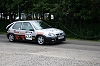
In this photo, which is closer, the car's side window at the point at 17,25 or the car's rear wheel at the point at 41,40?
the car's rear wheel at the point at 41,40

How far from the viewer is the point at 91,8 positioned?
17.6 meters

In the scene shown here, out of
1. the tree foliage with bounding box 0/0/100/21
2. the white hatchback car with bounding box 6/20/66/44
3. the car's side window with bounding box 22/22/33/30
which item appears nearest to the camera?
the white hatchback car with bounding box 6/20/66/44

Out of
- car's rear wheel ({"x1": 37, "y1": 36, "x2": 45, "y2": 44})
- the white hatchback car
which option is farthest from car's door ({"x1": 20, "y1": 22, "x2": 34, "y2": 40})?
car's rear wheel ({"x1": 37, "y1": 36, "x2": 45, "y2": 44})

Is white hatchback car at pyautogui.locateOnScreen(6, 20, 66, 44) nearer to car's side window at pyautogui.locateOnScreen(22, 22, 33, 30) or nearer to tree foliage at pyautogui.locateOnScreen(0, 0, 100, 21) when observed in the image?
car's side window at pyautogui.locateOnScreen(22, 22, 33, 30)

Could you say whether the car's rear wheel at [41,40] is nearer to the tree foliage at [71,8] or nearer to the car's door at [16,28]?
the car's door at [16,28]

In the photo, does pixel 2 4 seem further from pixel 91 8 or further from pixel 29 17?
pixel 91 8

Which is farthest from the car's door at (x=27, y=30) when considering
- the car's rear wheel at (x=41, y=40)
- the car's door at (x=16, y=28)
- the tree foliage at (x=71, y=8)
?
the tree foliage at (x=71, y=8)

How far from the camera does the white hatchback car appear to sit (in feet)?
43.0

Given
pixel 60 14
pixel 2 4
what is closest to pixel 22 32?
pixel 60 14

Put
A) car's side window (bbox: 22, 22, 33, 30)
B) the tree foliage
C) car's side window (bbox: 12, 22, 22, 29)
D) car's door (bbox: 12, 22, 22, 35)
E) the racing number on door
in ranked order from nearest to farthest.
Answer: the racing number on door, car's side window (bbox: 22, 22, 33, 30), car's door (bbox: 12, 22, 22, 35), car's side window (bbox: 12, 22, 22, 29), the tree foliage

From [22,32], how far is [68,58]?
6266mm

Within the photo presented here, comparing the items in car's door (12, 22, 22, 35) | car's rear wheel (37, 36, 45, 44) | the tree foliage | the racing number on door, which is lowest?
car's rear wheel (37, 36, 45, 44)

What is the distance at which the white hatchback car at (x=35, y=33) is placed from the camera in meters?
13.1

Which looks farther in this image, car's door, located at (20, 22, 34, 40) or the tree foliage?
the tree foliage
